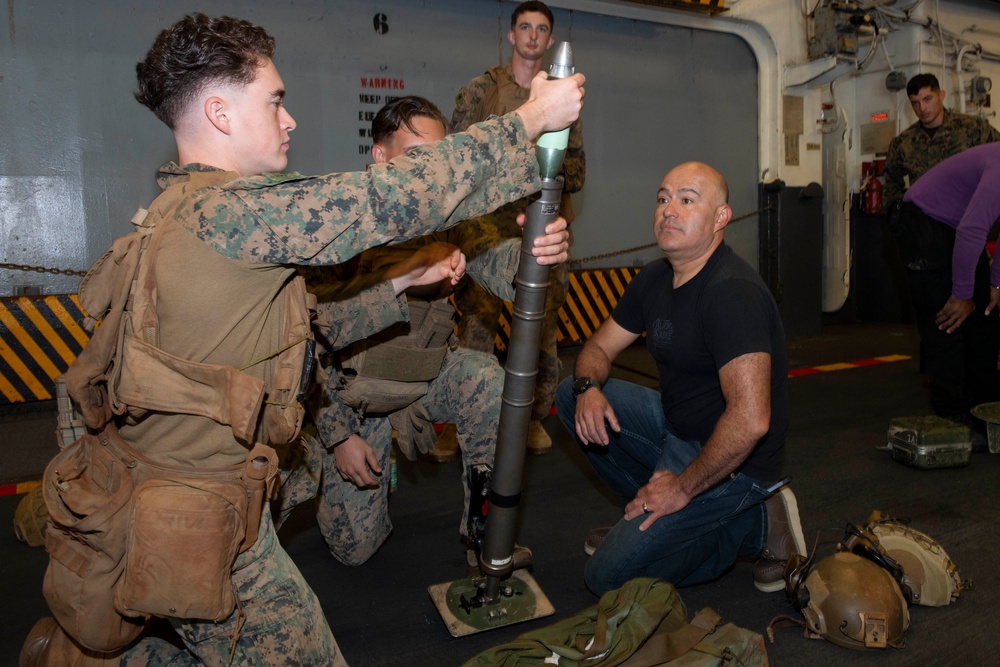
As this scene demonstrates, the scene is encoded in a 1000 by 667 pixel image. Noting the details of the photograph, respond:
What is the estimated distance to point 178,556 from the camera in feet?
5.36

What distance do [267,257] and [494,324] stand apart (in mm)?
2755

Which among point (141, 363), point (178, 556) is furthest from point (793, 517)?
point (141, 363)

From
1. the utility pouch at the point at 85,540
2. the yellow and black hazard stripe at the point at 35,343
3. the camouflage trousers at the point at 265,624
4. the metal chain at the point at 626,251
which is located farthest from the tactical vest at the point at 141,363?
the metal chain at the point at 626,251

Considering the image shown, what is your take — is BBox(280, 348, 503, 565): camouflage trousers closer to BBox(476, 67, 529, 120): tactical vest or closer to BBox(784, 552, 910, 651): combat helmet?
BBox(784, 552, 910, 651): combat helmet

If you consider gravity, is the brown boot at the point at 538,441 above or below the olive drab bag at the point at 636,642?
above

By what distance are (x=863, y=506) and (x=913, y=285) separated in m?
1.56

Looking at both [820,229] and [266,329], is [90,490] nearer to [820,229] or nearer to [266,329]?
[266,329]

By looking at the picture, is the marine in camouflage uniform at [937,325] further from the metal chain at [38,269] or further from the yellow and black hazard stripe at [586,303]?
the metal chain at [38,269]

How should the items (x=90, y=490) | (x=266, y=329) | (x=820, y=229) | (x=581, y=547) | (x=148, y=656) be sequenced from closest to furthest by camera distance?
(x=90, y=490), (x=266, y=329), (x=148, y=656), (x=581, y=547), (x=820, y=229)

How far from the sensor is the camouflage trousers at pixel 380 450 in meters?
2.78

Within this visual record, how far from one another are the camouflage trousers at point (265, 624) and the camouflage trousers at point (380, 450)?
786mm

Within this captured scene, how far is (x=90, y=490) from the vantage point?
168 cm

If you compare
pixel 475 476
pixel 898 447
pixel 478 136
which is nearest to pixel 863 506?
pixel 898 447

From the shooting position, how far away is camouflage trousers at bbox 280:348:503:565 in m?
2.78
